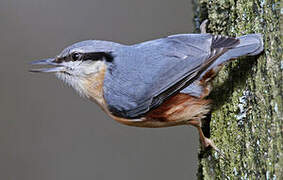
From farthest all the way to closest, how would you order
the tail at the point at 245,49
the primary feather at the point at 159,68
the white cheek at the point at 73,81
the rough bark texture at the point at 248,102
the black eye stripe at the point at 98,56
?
the white cheek at the point at 73,81, the black eye stripe at the point at 98,56, the primary feather at the point at 159,68, the tail at the point at 245,49, the rough bark texture at the point at 248,102

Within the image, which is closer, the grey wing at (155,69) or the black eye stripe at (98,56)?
the grey wing at (155,69)

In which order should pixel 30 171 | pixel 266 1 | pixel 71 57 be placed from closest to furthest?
pixel 266 1 → pixel 71 57 → pixel 30 171

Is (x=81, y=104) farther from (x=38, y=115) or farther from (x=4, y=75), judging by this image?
(x=4, y=75)

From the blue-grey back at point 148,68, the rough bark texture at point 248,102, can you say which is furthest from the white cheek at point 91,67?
the rough bark texture at point 248,102

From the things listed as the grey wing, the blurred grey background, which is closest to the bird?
the grey wing

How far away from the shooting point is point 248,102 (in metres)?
1.91

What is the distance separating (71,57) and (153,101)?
58 cm

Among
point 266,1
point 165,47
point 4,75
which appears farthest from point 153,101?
point 4,75

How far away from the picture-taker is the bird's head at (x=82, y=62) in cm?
231

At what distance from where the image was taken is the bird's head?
2307 mm

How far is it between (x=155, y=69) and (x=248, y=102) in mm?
482

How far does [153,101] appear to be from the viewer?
208 cm

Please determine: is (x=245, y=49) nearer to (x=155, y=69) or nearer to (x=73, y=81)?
(x=155, y=69)

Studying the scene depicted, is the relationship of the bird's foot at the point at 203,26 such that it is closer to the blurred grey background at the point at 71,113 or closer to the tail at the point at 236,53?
the tail at the point at 236,53
